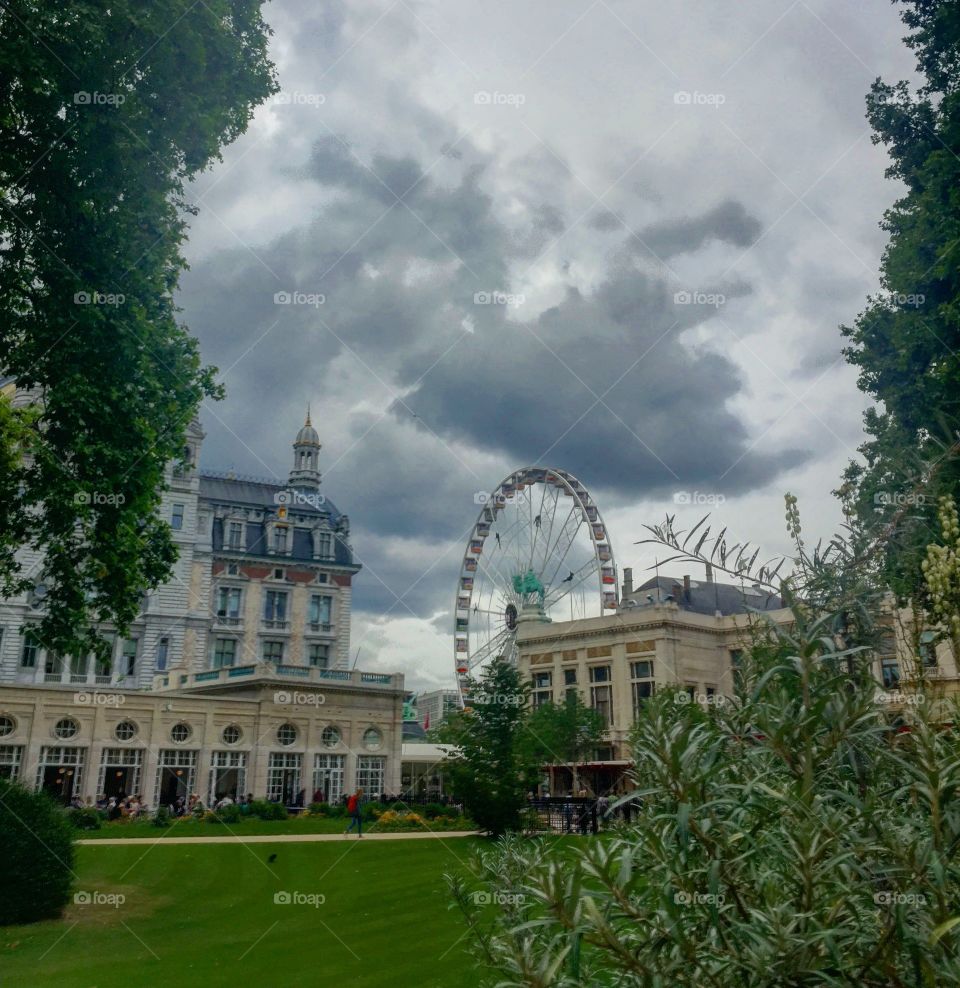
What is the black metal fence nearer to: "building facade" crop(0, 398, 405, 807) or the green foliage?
"building facade" crop(0, 398, 405, 807)

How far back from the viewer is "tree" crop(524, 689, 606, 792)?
5875 centimetres

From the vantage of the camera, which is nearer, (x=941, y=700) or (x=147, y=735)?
(x=941, y=700)

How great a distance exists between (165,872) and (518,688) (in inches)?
507

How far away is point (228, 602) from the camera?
2426 inches

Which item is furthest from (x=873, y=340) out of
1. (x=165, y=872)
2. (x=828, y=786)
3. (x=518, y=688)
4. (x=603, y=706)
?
(x=603, y=706)

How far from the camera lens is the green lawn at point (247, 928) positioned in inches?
497

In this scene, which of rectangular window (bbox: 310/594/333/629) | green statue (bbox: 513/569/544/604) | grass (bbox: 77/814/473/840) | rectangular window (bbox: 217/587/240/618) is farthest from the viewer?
rectangular window (bbox: 310/594/333/629)

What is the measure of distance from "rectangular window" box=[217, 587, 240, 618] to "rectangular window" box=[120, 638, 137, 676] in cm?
739

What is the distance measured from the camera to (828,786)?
5.16m

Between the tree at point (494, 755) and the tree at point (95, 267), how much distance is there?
13.5m

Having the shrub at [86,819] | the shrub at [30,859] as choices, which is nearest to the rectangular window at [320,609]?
the shrub at [86,819]

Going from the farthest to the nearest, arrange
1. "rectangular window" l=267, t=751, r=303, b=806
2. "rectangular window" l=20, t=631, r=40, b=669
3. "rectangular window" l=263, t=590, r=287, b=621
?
1. "rectangular window" l=263, t=590, r=287, b=621
2. "rectangular window" l=20, t=631, r=40, b=669
3. "rectangular window" l=267, t=751, r=303, b=806

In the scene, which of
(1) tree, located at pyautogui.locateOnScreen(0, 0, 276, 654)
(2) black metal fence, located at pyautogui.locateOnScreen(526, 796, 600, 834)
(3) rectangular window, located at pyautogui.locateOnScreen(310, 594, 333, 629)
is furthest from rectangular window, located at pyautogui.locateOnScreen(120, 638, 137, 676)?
(1) tree, located at pyautogui.locateOnScreen(0, 0, 276, 654)

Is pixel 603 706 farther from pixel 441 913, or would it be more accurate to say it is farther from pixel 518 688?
pixel 441 913
